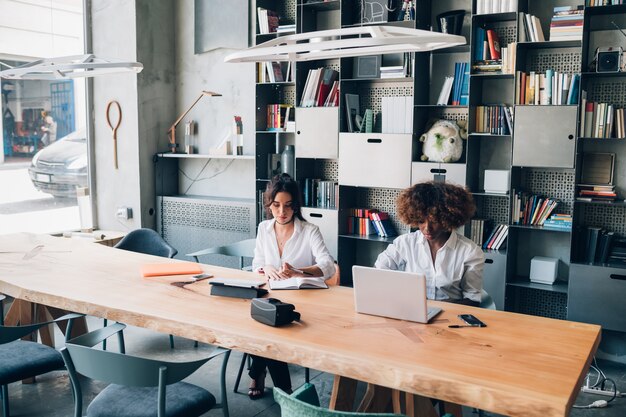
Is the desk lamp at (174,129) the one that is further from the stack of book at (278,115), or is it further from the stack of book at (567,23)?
the stack of book at (567,23)

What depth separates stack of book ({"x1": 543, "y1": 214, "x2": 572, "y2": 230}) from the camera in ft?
15.1

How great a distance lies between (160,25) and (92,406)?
15.5ft

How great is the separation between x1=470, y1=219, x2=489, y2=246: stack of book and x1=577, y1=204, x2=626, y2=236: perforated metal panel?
2.38ft

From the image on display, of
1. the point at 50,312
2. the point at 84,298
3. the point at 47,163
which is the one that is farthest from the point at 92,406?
the point at 47,163

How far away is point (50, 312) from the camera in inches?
Result: 163

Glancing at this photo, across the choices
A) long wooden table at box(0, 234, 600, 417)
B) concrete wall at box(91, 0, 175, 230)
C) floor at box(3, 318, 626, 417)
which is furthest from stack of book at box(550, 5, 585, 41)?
concrete wall at box(91, 0, 175, 230)

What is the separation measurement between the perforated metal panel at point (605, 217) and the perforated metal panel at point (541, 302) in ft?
2.00

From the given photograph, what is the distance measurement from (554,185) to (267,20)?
2849 mm

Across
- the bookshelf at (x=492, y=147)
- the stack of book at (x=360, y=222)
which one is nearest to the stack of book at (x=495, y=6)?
the bookshelf at (x=492, y=147)

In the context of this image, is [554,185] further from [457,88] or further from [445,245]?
[445,245]

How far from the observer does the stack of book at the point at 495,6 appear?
4.58 metres

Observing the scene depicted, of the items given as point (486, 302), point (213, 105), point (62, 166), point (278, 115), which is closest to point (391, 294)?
point (486, 302)

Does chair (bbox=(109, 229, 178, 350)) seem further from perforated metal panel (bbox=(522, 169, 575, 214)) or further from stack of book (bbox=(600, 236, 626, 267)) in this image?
stack of book (bbox=(600, 236, 626, 267))

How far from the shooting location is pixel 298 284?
3348mm
